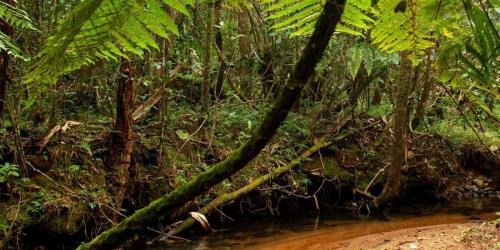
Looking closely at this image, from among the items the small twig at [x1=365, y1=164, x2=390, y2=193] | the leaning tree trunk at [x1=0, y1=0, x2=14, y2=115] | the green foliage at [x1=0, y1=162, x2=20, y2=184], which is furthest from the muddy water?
the leaning tree trunk at [x1=0, y1=0, x2=14, y2=115]

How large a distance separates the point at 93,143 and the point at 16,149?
4.42ft

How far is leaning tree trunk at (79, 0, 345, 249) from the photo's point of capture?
27.6 inches

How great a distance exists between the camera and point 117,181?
267 inches

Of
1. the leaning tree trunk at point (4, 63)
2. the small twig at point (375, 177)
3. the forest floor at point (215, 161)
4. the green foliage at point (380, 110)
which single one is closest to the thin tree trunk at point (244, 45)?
the forest floor at point (215, 161)

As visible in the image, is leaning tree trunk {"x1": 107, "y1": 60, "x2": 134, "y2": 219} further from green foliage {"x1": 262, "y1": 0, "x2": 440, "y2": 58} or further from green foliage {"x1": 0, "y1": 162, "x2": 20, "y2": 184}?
green foliage {"x1": 262, "y1": 0, "x2": 440, "y2": 58}

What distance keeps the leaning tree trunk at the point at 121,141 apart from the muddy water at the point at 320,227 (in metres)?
1.03

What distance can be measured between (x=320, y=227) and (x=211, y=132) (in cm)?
252

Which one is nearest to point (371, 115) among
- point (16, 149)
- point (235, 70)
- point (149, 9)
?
point (235, 70)

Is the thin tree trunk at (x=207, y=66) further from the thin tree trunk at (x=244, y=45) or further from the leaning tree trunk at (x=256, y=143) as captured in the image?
the leaning tree trunk at (x=256, y=143)

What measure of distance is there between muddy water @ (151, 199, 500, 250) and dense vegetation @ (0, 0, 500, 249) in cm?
37

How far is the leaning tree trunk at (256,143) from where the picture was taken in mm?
701

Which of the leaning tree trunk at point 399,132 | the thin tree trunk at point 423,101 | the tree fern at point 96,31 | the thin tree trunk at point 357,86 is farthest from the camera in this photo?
the thin tree trunk at point 357,86

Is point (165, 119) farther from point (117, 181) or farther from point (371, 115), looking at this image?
point (371, 115)

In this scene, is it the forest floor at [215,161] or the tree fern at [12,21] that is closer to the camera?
the tree fern at [12,21]
